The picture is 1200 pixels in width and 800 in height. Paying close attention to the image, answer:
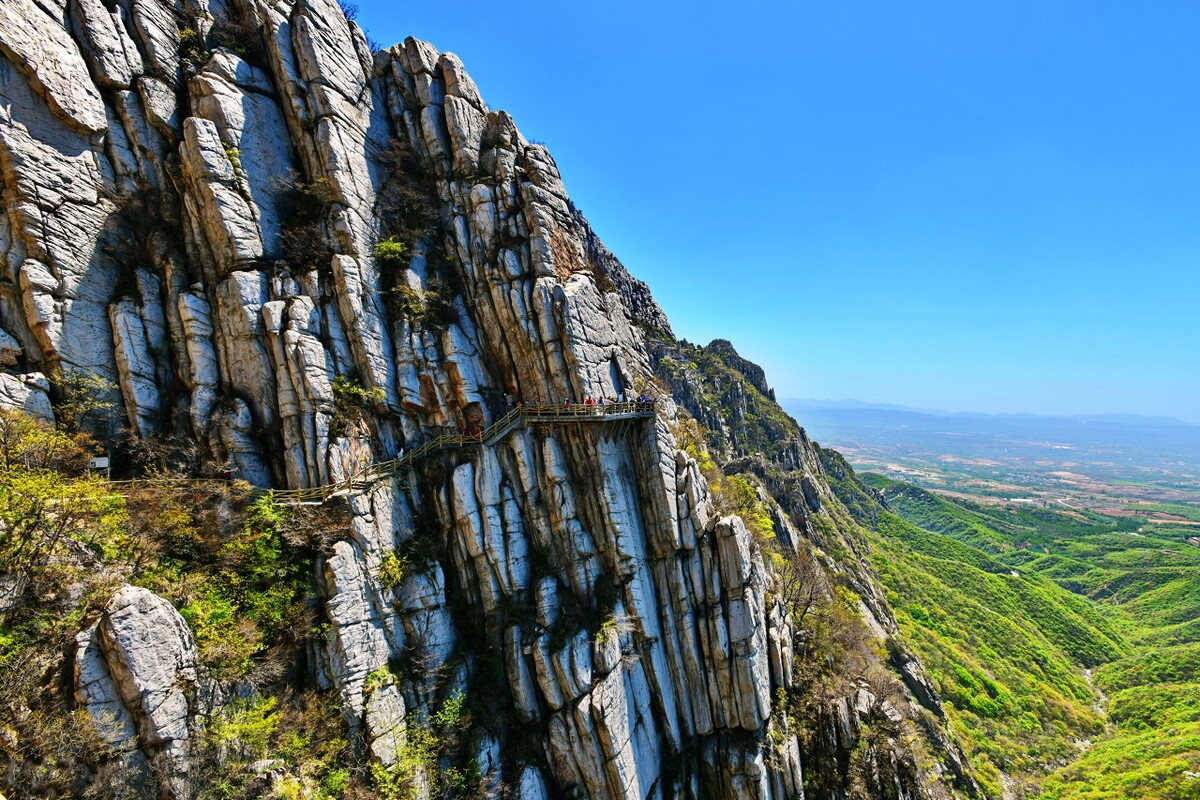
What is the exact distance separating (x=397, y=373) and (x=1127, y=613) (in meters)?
154

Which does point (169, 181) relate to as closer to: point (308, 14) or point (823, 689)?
point (308, 14)

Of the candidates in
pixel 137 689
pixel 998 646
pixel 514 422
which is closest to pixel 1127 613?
pixel 998 646

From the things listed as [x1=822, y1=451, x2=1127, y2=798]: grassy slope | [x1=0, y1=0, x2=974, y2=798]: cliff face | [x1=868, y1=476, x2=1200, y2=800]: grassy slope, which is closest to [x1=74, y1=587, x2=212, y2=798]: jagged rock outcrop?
[x1=0, y1=0, x2=974, y2=798]: cliff face

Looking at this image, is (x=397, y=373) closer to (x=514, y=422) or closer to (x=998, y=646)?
(x=514, y=422)

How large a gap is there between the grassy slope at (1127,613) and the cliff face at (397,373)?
34.6m

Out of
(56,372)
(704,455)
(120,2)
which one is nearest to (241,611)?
(56,372)

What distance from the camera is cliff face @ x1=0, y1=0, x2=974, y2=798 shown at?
63.2 ft

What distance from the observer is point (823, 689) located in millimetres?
24703

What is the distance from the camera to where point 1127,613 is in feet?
304

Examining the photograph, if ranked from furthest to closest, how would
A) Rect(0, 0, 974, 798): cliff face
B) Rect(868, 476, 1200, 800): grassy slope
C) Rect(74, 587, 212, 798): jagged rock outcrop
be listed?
Rect(868, 476, 1200, 800): grassy slope → Rect(0, 0, 974, 798): cliff face → Rect(74, 587, 212, 798): jagged rock outcrop

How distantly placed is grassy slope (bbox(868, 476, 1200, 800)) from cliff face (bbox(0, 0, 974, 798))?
34583 mm

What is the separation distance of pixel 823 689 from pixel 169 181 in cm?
4623

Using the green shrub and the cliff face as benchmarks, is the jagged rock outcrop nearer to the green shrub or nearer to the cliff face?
the cliff face

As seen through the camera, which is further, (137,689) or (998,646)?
(998,646)
